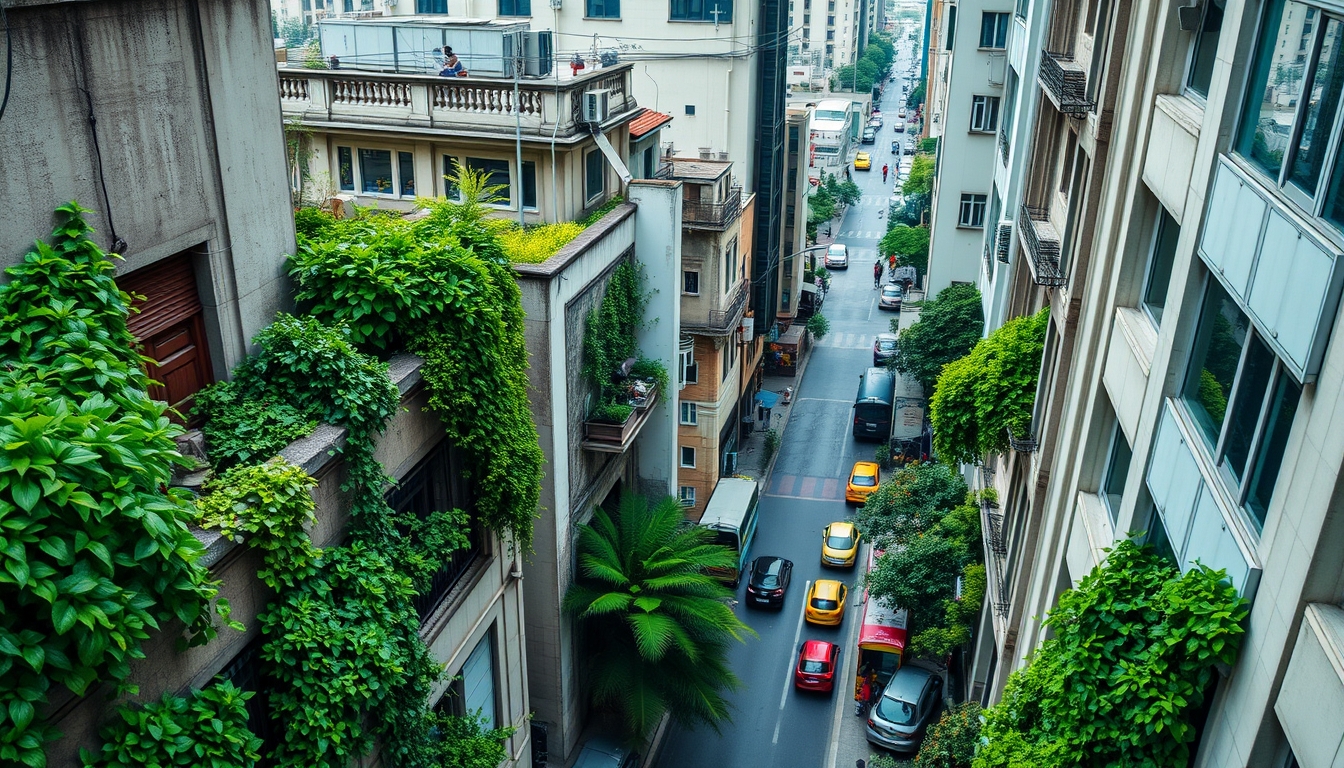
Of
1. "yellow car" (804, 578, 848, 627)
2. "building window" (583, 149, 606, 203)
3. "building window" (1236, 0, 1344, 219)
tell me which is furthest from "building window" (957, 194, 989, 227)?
"building window" (1236, 0, 1344, 219)

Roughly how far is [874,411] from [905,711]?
24.6 metres

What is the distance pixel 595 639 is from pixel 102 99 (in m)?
21.5

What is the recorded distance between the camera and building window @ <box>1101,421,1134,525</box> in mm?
15469

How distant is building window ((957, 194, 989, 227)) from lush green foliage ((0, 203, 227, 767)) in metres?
39.1

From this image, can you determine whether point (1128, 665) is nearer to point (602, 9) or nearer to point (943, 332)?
point (943, 332)

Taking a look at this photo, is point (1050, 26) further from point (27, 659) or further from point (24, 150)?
point (27, 659)

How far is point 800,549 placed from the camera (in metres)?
41.5

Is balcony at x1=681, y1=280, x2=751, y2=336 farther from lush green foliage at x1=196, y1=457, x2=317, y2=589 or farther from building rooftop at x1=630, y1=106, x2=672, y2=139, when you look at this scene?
lush green foliage at x1=196, y1=457, x2=317, y2=589

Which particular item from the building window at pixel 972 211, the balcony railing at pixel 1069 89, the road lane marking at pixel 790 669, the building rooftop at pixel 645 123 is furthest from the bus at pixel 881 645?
the building window at pixel 972 211

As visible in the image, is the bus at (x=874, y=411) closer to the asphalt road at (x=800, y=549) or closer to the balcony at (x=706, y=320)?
the asphalt road at (x=800, y=549)

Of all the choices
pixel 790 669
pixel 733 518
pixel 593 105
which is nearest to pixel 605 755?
pixel 790 669

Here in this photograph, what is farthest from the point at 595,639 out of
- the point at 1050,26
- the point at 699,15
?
the point at 699,15

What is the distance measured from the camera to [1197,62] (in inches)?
537

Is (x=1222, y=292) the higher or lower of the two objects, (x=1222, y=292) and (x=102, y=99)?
the lower
